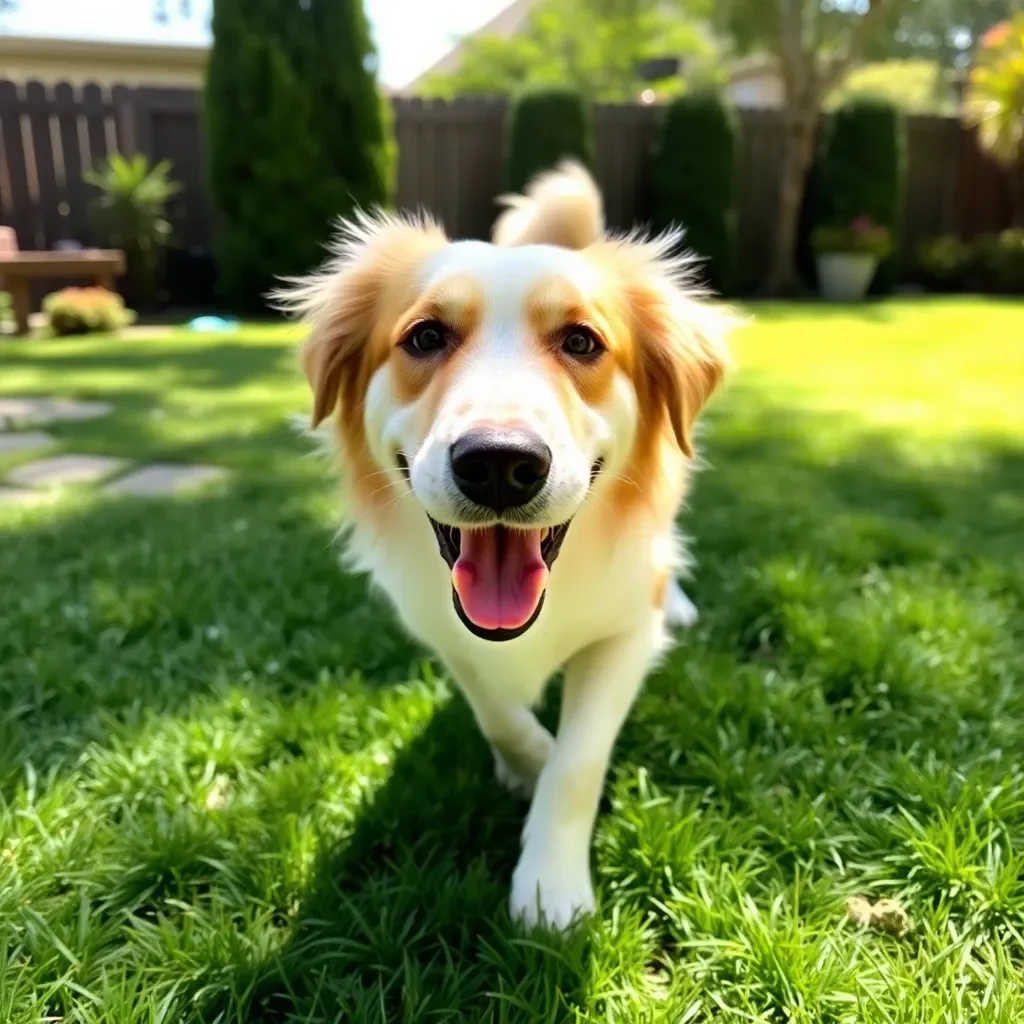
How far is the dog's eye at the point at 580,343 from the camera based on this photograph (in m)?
2.03

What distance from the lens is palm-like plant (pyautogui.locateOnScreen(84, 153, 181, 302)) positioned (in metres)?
11.3

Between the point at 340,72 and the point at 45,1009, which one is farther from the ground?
the point at 340,72

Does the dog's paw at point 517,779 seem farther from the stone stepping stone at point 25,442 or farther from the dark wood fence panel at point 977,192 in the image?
the dark wood fence panel at point 977,192

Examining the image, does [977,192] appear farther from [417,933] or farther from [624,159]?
[417,933]

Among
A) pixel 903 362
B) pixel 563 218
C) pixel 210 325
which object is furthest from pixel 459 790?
pixel 210 325

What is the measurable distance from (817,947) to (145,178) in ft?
40.6

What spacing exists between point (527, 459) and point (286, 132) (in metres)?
10.9

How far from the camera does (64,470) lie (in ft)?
15.6

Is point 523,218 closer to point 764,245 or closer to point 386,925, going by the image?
point 386,925

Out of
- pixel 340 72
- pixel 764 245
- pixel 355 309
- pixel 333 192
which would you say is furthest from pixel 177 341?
pixel 764 245

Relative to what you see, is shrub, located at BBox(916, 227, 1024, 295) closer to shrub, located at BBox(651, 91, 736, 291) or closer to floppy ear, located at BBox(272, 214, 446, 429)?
shrub, located at BBox(651, 91, 736, 291)

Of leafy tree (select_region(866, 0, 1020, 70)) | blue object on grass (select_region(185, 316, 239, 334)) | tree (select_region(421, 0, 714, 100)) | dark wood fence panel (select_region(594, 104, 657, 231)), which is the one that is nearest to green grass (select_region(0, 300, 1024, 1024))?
blue object on grass (select_region(185, 316, 239, 334))

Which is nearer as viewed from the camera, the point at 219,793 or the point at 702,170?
the point at 219,793

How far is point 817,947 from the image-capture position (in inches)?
66.1
